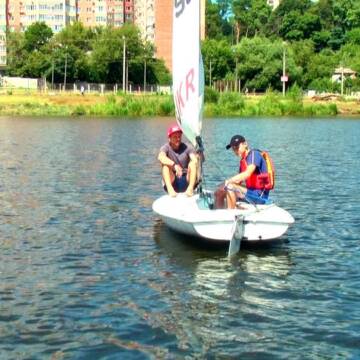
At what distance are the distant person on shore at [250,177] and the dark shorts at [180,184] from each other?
1.37 m

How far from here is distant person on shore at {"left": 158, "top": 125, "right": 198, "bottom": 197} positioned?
52.0ft

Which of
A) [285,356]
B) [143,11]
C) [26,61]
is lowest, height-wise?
[285,356]

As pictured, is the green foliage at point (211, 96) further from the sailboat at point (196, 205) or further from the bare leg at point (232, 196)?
the bare leg at point (232, 196)

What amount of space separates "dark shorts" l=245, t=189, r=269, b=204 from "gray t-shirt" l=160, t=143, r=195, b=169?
1.72m

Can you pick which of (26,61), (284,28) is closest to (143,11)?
(284,28)

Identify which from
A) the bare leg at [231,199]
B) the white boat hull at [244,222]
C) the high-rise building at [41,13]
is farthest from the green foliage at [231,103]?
the high-rise building at [41,13]

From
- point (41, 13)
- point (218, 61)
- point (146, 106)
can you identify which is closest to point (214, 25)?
point (41, 13)

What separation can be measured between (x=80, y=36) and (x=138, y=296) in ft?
429

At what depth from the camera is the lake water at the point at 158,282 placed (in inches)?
379

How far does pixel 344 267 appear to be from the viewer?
531 inches

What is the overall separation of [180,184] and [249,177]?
1889 mm

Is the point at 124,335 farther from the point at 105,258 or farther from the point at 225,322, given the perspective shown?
the point at 105,258

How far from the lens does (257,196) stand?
15.1 meters

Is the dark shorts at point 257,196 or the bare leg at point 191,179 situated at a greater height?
the bare leg at point 191,179
